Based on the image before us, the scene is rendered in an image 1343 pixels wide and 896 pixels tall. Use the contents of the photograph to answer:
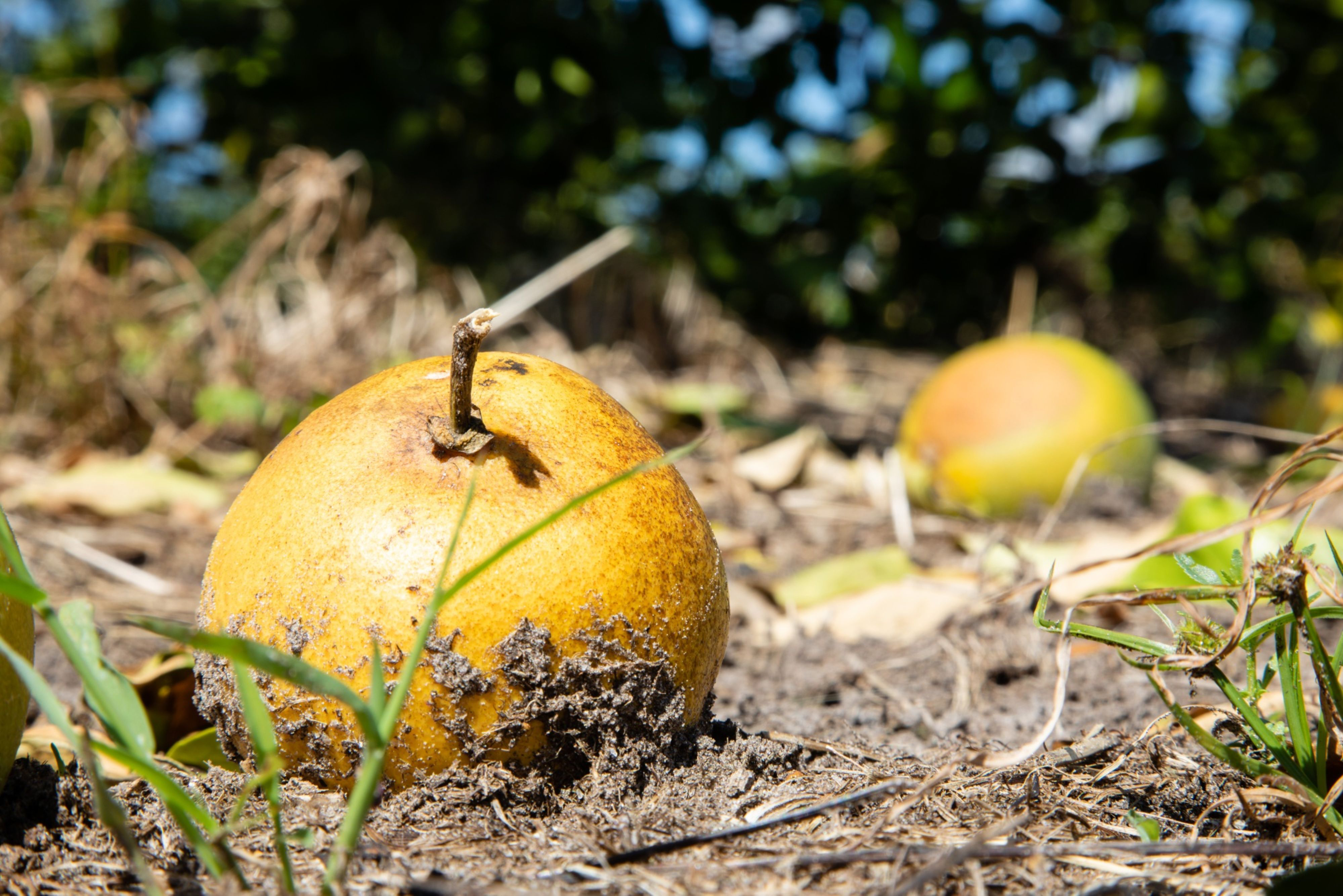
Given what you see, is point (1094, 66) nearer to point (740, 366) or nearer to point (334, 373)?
point (740, 366)

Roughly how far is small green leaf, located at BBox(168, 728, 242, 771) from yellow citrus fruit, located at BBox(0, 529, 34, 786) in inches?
8.8

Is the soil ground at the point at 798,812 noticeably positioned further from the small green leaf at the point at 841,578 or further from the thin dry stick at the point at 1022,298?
the thin dry stick at the point at 1022,298

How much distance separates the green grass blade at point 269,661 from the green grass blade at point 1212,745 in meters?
0.82

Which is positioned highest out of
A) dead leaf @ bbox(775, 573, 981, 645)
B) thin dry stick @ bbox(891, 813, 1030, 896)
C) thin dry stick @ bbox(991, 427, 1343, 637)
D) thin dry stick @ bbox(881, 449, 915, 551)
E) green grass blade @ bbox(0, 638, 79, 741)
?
thin dry stick @ bbox(991, 427, 1343, 637)

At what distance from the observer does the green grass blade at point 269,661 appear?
89 centimetres

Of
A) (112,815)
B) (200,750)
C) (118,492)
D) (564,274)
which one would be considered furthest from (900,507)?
(112,815)

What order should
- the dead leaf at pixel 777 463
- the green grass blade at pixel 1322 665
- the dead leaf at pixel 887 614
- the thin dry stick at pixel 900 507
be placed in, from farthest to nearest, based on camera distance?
the dead leaf at pixel 777 463 → the thin dry stick at pixel 900 507 → the dead leaf at pixel 887 614 → the green grass blade at pixel 1322 665

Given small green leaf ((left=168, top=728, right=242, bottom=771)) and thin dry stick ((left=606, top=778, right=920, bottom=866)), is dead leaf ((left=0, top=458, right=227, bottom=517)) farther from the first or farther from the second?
thin dry stick ((left=606, top=778, right=920, bottom=866))

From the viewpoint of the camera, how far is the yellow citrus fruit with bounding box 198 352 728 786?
1.26 m

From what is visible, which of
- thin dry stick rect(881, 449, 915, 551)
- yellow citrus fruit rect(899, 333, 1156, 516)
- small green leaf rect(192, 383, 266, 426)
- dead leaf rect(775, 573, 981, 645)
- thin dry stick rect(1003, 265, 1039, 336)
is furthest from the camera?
thin dry stick rect(1003, 265, 1039, 336)

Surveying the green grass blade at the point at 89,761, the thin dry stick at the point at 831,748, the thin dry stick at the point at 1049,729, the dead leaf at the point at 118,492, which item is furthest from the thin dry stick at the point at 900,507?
the green grass blade at the point at 89,761

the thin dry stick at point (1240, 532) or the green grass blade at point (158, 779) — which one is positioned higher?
the thin dry stick at point (1240, 532)

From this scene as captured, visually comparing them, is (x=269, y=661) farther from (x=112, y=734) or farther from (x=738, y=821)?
(x=738, y=821)

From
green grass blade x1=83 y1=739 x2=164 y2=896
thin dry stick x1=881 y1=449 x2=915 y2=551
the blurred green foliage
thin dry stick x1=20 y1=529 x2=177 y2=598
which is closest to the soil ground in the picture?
green grass blade x1=83 y1=739 x2=164 y2=896
